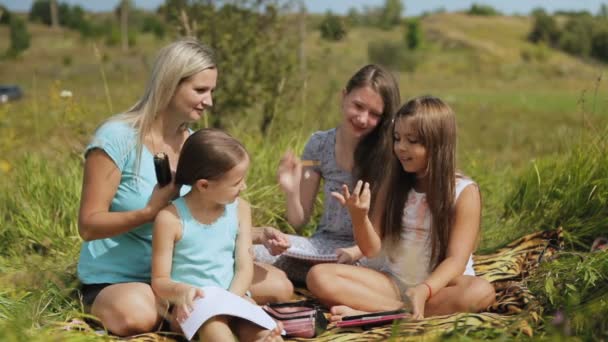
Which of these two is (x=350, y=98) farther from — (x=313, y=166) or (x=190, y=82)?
(x=190, y=82)

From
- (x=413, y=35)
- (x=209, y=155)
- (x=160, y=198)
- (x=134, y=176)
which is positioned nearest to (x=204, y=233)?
(x=160, y=198)

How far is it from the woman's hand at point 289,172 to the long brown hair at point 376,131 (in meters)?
0.30

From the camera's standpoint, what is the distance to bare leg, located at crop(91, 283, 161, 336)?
3176 millimetres

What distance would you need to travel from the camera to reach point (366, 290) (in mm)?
3619

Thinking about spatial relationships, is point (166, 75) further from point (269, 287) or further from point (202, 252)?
point (269, 287)

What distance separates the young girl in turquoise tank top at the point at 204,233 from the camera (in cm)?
314

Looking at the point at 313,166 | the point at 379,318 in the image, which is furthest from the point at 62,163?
the point at 379,318

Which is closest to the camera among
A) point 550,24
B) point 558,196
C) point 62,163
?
point 558,196

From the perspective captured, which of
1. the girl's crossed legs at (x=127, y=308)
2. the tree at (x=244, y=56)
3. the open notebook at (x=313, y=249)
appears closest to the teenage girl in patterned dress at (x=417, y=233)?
the open notebook at (x=313, y=249)

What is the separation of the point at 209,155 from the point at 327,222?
1247 millimetres

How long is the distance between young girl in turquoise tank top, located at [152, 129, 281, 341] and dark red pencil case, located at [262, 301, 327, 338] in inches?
8.1

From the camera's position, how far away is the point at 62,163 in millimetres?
5781

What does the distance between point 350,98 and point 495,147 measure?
35.7ft

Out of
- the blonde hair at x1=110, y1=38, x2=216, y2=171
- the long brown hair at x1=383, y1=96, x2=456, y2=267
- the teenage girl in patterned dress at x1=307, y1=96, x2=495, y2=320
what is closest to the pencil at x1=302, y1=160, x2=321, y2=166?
the teenage girl in patterned dress at x1=307, y1=96, x2=495, y2=320
